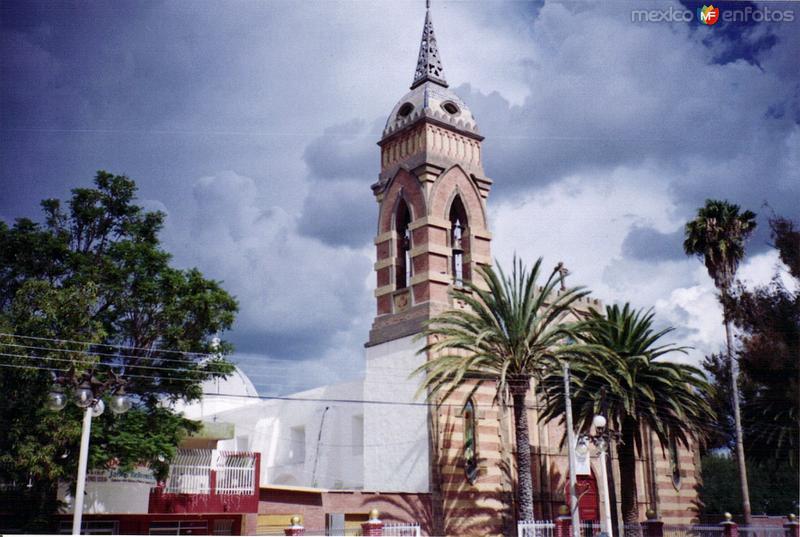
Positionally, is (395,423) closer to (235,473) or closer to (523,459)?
(523,459)

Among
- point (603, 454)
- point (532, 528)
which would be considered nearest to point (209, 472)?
point (532, 528)

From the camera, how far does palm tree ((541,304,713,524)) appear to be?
1278 inches

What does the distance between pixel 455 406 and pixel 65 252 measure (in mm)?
16861

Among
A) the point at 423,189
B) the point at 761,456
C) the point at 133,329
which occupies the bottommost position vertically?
the point at 761,456

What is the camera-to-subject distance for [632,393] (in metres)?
32.2

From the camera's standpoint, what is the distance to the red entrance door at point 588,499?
3822 cm

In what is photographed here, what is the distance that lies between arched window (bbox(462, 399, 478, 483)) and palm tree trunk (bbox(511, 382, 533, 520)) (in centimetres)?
384

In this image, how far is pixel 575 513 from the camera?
25.9 metres

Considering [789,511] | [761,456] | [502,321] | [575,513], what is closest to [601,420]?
[575,513]

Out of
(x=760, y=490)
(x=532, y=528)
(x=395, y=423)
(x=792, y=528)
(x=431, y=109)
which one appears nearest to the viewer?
(x=532, y=528)

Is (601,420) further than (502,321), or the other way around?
(502,321)

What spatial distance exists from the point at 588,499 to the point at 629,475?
6.53m

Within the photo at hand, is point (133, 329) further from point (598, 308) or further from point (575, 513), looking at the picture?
point (598, 308)

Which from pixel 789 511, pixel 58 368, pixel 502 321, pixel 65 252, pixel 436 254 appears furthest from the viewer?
pixel 789 511
